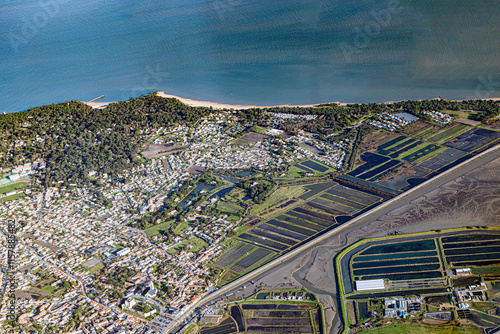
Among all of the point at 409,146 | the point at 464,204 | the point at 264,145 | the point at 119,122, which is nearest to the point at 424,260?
the point at 464,204

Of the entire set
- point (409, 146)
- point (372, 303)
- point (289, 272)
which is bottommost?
point (372, 303)

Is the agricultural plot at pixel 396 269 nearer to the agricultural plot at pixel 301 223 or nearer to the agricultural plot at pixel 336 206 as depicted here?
the agricultural plot at pixel 301 223

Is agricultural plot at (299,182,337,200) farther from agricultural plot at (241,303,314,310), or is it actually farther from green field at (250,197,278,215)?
agricultural plot at (241,303,314,310)

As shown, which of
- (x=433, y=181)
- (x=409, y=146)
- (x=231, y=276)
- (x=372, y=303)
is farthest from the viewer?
(x=409, y=146)

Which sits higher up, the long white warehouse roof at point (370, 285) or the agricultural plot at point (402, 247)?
the agricultural plot at point (402, 247)

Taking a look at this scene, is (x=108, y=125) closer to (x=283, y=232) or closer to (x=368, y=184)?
(x=283, y=232)

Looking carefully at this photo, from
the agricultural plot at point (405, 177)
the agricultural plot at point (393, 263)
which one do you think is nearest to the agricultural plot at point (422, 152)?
the agricultural plot at point (405, 177)

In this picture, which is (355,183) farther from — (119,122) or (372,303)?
(119,122)
